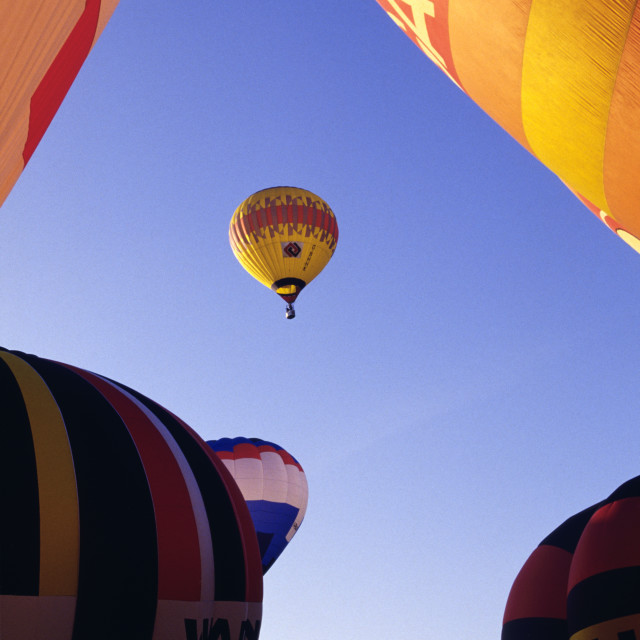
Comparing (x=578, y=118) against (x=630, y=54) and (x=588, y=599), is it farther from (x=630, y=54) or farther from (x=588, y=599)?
(x=588, y=599)

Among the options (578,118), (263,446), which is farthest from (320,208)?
(578,118)

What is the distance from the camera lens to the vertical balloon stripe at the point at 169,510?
5.75 meters

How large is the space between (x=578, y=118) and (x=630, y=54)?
2.32 feet

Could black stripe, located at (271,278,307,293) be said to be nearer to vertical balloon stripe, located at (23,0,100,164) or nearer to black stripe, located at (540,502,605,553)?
black stripe, located at (540,502,605,553)

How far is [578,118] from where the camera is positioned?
4949 mm

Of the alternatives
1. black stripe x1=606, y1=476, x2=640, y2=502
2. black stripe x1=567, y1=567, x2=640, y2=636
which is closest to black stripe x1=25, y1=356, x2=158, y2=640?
black stripe x1=567, y1=567, x2=640, y2=636

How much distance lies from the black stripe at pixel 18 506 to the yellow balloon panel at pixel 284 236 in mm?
14699

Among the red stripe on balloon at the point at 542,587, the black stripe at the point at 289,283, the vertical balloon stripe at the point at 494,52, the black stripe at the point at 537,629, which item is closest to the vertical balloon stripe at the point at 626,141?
the vertical balloon stripe at the point at 494,52

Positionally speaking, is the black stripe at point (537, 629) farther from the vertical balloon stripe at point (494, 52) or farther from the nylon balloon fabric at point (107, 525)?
the vertical balloon stripe at point (494, 52)

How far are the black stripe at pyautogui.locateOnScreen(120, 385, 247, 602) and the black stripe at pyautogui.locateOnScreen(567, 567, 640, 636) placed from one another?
272 centimetres

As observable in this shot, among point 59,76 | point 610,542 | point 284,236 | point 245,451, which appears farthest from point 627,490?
point 284,236

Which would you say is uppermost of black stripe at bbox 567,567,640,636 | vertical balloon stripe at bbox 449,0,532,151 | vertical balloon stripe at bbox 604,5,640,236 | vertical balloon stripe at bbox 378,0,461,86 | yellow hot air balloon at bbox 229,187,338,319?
yellow hot air balloon at bbox 229,187,338,319

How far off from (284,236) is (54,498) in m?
15.0

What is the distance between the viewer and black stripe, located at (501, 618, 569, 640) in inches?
266
